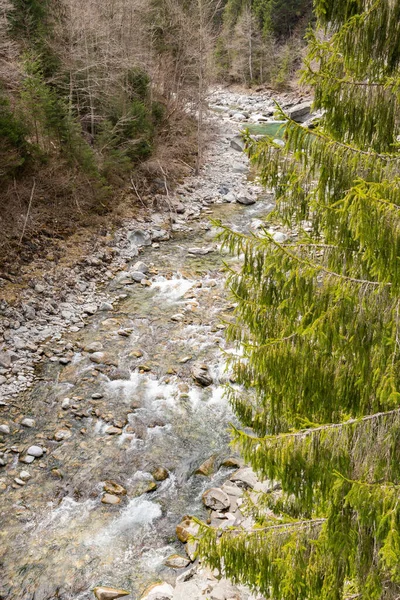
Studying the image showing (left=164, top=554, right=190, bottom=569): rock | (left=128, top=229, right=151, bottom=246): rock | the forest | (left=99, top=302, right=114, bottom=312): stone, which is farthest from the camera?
(left=128, top=229, right=151, bottom=246): rock

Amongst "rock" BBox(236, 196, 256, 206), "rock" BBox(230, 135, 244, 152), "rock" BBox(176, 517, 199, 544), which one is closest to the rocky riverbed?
"rock" BBox(176, 517, 199, 544)

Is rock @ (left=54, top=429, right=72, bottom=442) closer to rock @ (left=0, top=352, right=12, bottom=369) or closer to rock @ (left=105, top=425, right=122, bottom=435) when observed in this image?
rock @ (left=105, top=425, right=122, bottom=435)

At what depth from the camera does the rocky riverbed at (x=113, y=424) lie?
6.40 meters

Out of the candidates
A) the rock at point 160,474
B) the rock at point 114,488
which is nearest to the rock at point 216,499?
the rock at point 160,474

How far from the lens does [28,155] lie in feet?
43.5

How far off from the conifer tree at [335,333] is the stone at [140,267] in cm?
1059

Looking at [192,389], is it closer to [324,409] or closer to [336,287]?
[324,409]

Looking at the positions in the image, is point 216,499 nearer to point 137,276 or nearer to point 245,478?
point 245,478

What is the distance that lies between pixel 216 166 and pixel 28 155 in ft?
44.4

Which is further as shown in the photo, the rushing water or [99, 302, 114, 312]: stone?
[99, 302, 114, 312]: stone

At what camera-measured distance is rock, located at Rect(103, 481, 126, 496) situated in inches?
295

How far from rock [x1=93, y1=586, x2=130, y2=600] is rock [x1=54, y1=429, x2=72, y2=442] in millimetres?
3046

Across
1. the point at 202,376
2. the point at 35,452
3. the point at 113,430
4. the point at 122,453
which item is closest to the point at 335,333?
the point at 122,453

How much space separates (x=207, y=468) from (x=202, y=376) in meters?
2.47
